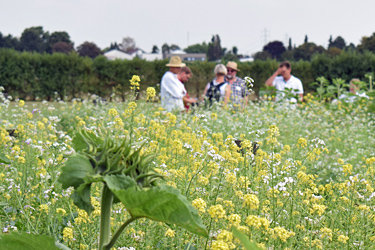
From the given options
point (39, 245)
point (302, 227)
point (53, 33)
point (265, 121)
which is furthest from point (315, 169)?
point (53, 33)

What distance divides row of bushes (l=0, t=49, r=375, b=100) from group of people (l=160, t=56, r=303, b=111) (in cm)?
1049

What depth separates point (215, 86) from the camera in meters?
9.96

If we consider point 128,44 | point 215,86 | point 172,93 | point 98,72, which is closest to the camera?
point 172,93

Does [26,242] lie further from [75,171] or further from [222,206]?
[222,206]

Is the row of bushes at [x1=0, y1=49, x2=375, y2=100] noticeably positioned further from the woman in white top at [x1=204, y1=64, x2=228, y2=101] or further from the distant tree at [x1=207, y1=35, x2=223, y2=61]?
the distant tree at [x1=207, y1=35, x2=223, y2=61]

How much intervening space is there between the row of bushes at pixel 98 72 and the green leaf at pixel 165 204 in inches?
784

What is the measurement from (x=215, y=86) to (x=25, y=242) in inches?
361

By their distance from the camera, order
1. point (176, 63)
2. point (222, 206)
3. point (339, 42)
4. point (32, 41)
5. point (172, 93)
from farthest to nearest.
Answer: point (339, 42) < point (32, 41) < point (176, 63) < point (172, 93) < point (222, 206)

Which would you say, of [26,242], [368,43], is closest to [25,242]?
[26,242]

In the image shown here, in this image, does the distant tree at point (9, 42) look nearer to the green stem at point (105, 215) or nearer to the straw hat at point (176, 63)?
the straw hat at point (176, 63)

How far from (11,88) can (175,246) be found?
66.6ft

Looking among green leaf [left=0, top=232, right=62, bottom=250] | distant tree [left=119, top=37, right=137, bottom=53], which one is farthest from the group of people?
distant tree [left=119, top=37, right=137, bottom=53]

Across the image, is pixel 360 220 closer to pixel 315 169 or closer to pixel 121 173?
pixel 121 173

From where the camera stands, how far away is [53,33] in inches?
4242
